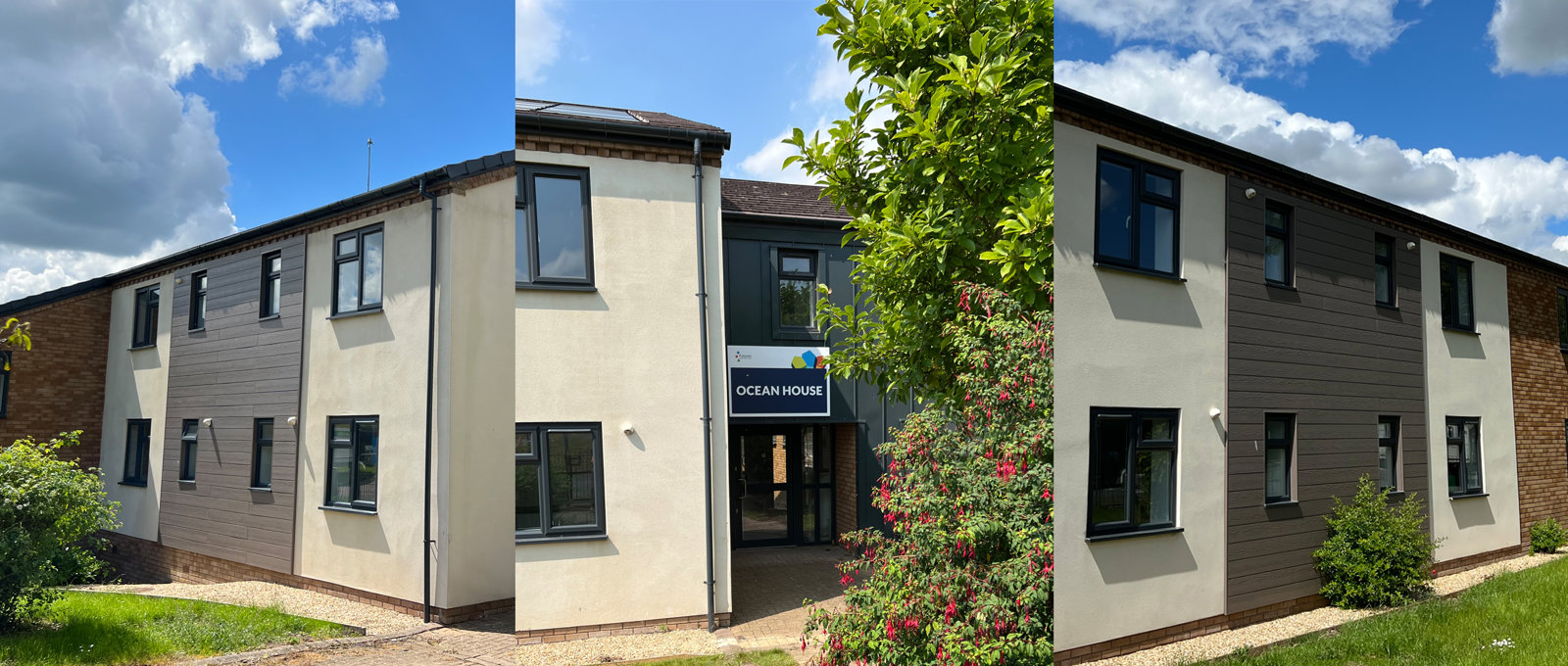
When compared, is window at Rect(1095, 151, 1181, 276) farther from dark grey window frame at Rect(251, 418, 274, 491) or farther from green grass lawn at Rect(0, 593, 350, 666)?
green grass lawn at Rect(0, 593, 350, 666)

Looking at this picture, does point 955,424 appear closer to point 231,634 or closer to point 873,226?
point 873,226

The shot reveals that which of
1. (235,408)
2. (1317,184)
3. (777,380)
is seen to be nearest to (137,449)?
(235,408)

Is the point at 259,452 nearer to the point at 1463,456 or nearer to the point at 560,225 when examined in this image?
the point at 560,225

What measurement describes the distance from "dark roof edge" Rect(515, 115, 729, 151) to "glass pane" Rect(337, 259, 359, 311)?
65 cm

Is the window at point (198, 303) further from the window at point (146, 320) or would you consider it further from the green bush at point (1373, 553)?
the green bush at point (1373, 553)

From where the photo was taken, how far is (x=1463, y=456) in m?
1.65

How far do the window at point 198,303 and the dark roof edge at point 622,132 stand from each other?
94 cm

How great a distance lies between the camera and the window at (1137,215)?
5.28 feet

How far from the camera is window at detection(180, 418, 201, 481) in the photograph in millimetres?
2082

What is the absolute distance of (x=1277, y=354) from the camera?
151 centimetres

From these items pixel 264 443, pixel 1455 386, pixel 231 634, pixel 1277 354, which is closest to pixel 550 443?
pixel 264 443

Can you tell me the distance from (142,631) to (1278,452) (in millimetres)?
2476

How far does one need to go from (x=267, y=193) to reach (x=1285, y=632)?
2.64m

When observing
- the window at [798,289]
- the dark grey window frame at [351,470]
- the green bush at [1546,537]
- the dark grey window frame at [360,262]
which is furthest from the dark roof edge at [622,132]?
the green bush at [1546,537]
